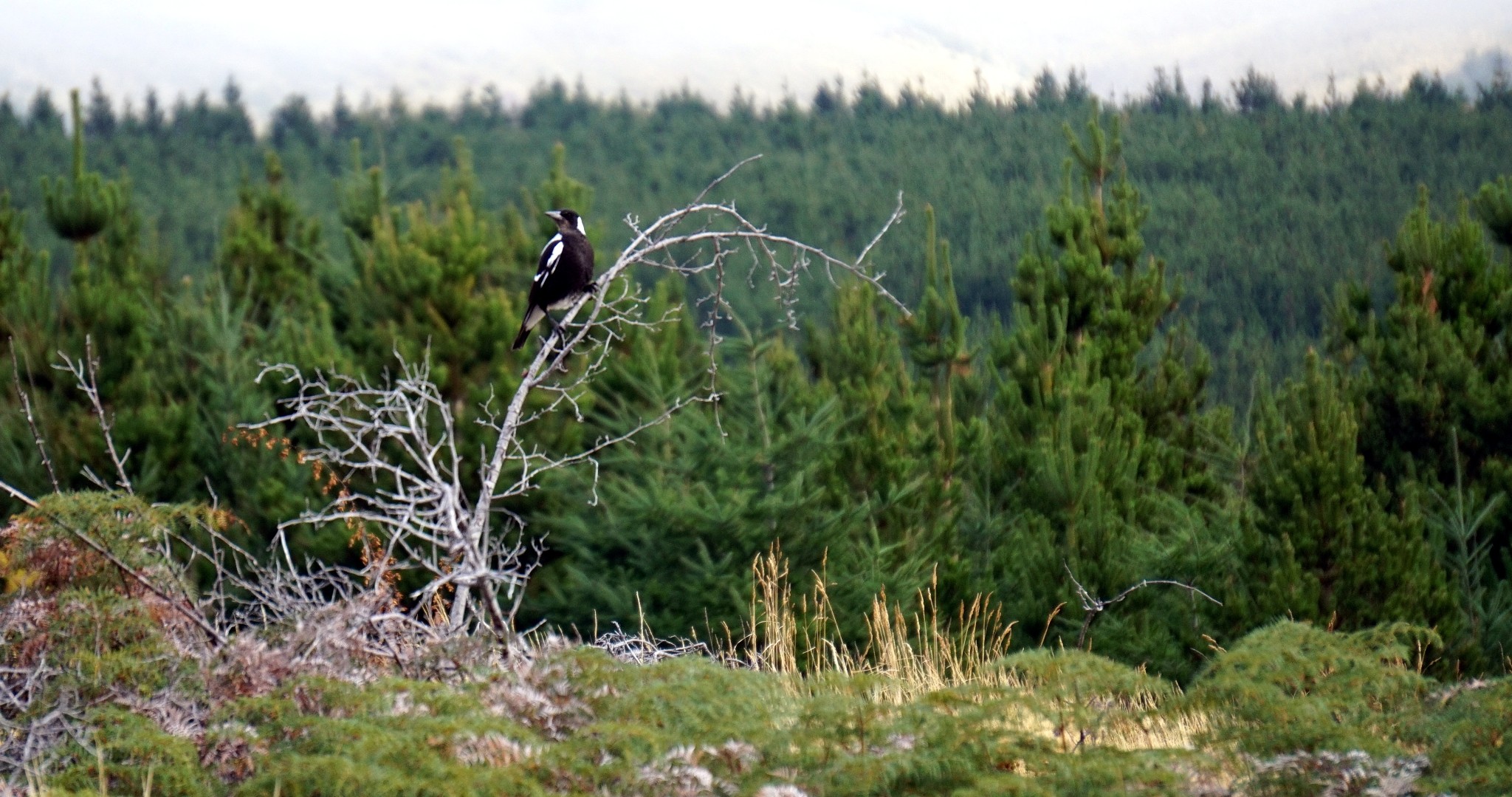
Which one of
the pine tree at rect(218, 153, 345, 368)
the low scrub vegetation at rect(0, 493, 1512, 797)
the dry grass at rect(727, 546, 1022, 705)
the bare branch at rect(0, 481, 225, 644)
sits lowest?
the dry grass at rect(727, 546, 1022, 705)

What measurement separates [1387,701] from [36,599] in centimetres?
415

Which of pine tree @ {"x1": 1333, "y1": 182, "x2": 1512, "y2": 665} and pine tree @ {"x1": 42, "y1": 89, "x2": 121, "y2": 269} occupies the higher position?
pine tree @ {"x1": 42, "y1": 89, "x2": 121, "y2": 269}

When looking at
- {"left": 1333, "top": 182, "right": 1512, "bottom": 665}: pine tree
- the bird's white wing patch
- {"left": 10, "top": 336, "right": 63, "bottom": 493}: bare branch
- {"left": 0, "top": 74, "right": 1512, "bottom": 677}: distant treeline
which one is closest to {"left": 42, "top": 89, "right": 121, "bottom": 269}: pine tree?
{"left": 0, "top": 74, "right": 1512, "bottom": 677}: distant treeline

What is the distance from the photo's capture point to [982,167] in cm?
8356

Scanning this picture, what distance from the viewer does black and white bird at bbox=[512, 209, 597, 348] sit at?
6.32 meters

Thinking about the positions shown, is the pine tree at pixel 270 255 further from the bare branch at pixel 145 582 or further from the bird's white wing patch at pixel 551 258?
the bare branch at pixel 145 582

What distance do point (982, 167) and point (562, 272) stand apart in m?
79.6

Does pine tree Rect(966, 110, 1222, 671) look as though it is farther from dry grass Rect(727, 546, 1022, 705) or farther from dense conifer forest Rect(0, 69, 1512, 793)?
dry grass Rect(727, 546, 1022, 705)

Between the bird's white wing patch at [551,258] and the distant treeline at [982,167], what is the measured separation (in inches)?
2175

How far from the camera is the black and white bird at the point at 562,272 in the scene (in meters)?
6.32

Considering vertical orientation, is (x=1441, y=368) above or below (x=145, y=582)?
below

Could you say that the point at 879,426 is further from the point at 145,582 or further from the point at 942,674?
the point at 145,582

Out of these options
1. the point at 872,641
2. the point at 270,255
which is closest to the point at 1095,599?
the point at 872,641

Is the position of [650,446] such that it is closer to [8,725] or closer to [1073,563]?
[1073,563]
